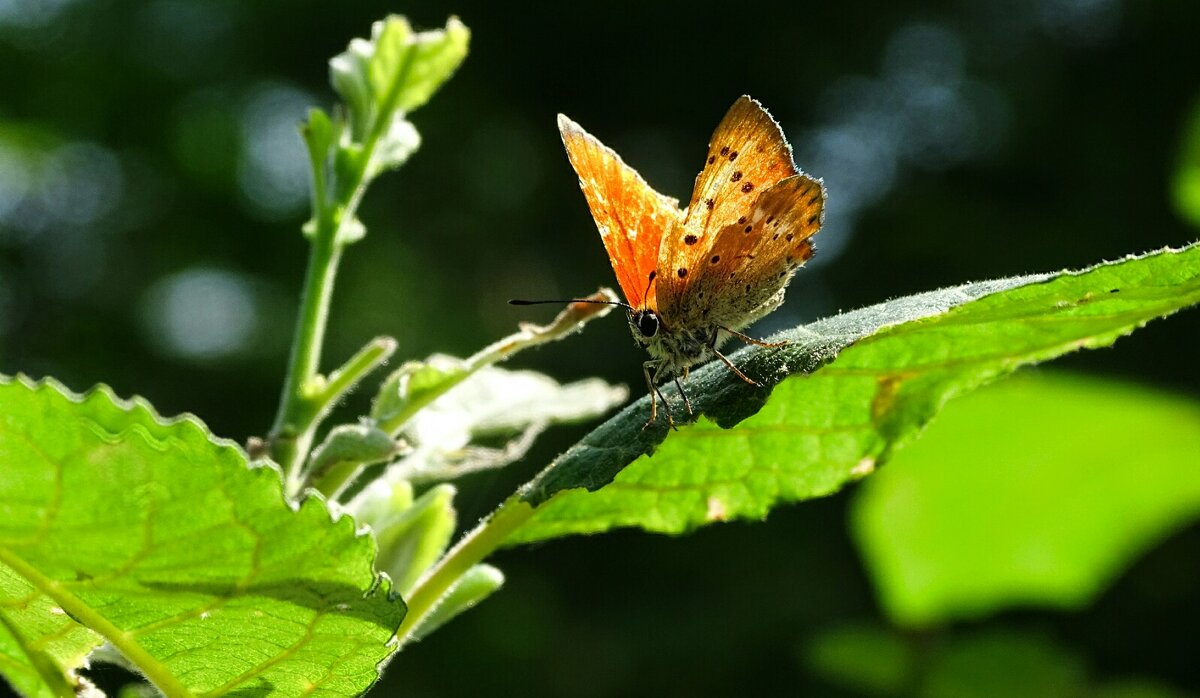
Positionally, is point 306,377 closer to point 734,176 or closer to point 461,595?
point 461,595

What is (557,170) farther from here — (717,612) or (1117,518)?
(1117,518)

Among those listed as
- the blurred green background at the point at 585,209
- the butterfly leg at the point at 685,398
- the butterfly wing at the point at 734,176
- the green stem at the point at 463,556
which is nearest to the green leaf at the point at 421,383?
the green stem at the point at 463,556

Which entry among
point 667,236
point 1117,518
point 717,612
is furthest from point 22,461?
point 717,612

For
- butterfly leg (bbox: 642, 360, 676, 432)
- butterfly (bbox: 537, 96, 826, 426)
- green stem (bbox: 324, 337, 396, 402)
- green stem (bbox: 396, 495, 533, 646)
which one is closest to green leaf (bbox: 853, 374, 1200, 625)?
butterfly (bbox: 537, 96, 826, 426)

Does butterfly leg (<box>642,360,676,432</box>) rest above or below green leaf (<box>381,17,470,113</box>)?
below

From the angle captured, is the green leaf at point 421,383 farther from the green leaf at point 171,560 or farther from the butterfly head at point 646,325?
the butterfly head at point 646,325

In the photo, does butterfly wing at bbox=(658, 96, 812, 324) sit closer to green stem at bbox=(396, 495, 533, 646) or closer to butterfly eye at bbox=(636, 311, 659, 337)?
butterfly eye at bbox=(636, 311, 659, 337)
